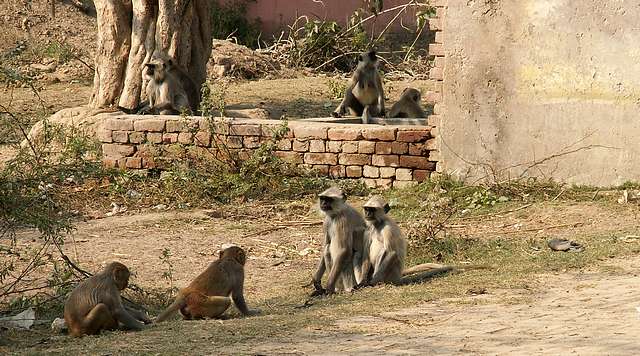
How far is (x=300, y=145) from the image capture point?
43.8ft

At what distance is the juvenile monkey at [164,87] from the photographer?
1538cm

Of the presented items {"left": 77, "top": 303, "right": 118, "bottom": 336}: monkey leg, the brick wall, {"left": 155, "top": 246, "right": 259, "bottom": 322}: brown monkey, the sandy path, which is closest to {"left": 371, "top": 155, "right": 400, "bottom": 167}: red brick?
the brick wall

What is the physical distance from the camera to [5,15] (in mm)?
22984

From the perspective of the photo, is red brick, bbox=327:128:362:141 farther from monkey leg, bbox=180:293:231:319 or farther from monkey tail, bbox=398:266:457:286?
monkey leg, bbox=180:293:231:319

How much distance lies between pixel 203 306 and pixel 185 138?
230 inches

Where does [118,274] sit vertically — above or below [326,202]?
below

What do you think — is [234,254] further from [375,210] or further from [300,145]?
[300,145]

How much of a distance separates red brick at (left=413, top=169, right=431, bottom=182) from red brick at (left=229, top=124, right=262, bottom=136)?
1.76 metres

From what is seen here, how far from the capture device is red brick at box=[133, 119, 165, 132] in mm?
13742

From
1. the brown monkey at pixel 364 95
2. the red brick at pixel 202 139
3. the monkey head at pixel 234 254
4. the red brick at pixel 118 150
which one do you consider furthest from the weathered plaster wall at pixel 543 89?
the monkey head at pixel 234 254

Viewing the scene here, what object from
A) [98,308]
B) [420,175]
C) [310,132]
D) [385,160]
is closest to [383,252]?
[98,308]

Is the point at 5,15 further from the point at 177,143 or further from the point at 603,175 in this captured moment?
the point at 603,175

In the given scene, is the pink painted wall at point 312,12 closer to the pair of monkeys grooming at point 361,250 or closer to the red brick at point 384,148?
the red brick at point 384,148

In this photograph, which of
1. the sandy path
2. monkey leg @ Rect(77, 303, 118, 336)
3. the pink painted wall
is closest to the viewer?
the sandy path
